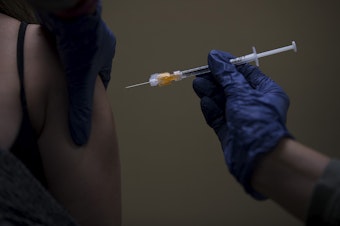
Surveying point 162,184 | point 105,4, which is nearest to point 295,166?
point 162,184

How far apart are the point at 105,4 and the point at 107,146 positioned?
147 cm

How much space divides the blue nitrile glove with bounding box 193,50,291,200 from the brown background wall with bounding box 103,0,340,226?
111 centimetres

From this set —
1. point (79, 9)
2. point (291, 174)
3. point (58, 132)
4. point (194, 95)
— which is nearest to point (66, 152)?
point (58, 132)

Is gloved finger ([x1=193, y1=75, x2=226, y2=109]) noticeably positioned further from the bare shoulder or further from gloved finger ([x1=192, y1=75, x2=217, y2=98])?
the bare shoulder

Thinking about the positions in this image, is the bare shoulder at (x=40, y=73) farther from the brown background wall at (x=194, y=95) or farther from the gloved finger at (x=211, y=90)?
the brown background wall at (x=194, y=95)

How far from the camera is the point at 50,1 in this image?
1.57ft

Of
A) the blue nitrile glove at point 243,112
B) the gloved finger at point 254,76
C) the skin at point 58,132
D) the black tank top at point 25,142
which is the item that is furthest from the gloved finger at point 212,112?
the black tank top at point 25,142

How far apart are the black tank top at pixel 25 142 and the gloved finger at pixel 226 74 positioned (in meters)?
0.42

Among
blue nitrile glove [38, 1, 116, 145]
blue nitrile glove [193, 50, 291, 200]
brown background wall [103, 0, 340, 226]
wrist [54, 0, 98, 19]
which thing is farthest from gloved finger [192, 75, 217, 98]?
brown background wall [103, 0, 340, 226]

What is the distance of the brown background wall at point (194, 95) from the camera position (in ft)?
6.55

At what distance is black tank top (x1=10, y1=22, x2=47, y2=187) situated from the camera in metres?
0.67

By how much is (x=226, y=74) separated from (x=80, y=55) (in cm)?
35

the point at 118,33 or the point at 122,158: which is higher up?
the point at 118,33

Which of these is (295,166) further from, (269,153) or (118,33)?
(118,33)
